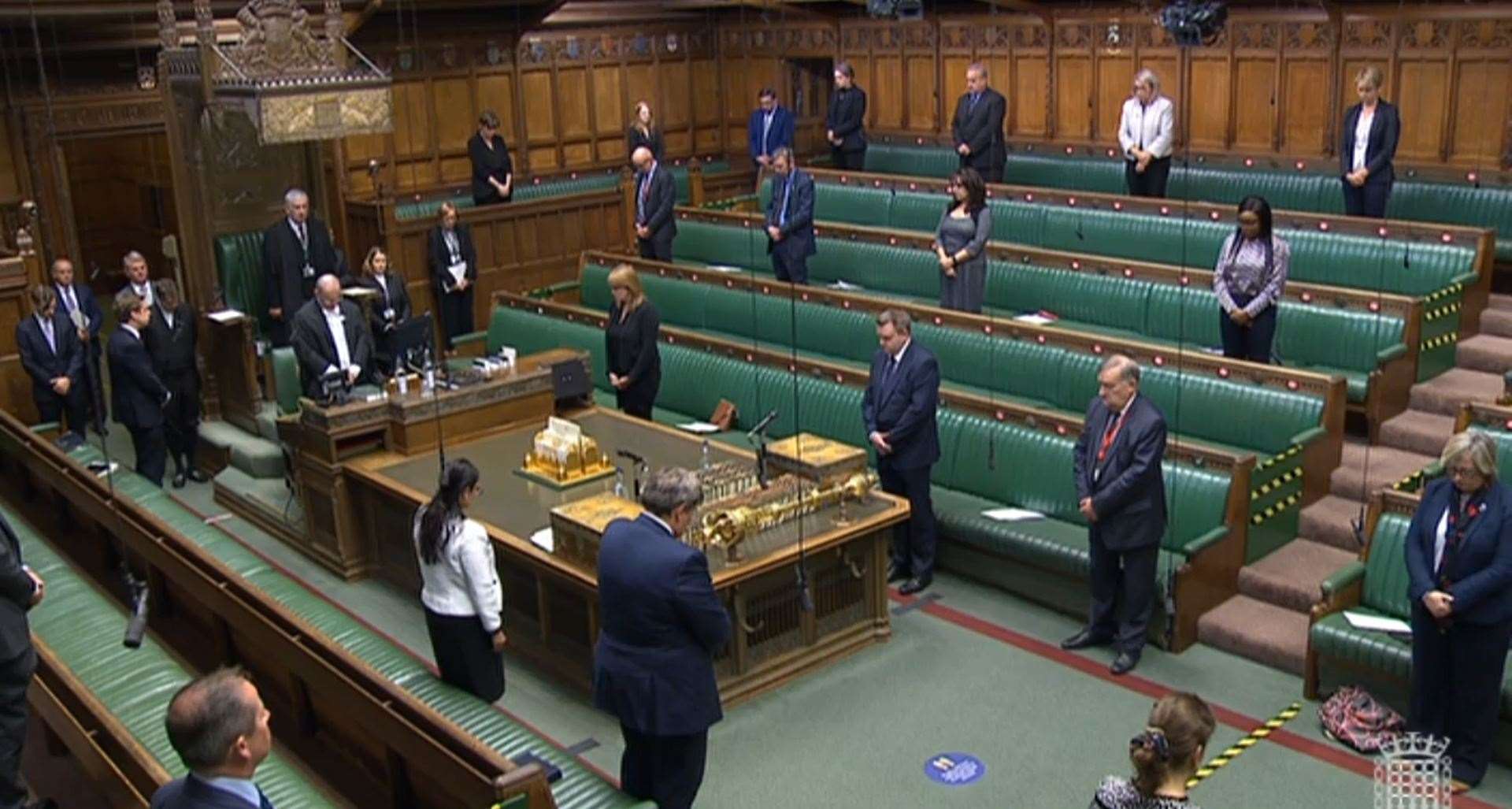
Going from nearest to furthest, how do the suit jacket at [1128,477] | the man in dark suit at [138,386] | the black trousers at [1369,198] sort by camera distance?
the suit jacket at [1128,477]
the man in dark suit at [138,386]
the black trousers at [1369,198]

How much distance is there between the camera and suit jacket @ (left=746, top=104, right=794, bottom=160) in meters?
12.3

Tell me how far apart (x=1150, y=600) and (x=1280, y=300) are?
9.13 ft

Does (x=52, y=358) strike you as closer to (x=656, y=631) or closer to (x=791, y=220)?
(x=791, y=220)

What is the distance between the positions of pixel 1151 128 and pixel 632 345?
4534mm

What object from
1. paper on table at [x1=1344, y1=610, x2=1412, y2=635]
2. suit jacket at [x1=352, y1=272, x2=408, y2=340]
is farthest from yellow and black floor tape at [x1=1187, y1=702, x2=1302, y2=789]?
suit jacket at [x1=352, y1=272, x2=408, y2=340]

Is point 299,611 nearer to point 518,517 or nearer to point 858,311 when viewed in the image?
point 518,517

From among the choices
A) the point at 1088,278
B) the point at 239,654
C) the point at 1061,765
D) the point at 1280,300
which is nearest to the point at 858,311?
the point at 1088,278

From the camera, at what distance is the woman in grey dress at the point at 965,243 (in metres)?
8.47

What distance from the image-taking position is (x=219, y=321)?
380 inches

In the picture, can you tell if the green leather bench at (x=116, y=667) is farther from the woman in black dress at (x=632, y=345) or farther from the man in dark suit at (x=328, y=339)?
the woman in black dress at (x=632, y=345)

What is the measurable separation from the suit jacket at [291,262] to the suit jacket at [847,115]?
4.79 metres

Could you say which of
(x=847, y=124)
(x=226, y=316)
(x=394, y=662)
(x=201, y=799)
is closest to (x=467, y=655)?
(x=394, y=662)

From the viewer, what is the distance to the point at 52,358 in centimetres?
895

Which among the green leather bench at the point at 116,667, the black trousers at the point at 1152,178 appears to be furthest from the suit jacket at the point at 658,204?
the green leather bench at the point at 116,667
